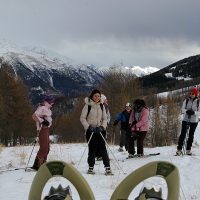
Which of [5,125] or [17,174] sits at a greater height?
[5,125]

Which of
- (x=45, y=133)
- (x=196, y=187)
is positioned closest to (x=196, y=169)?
(x=196, y=187)

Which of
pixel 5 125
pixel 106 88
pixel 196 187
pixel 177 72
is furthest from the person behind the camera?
pixel 177 72

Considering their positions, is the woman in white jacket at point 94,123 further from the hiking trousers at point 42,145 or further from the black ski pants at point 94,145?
the hiking trousers at point 42,145

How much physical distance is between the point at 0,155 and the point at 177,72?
179288 mm

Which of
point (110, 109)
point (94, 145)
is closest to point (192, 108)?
point (94, 145)

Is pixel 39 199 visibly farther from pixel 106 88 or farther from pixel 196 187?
pixel 106 88

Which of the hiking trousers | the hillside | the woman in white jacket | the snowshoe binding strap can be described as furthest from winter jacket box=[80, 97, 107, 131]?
the hillside

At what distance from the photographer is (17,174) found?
914 centimetres

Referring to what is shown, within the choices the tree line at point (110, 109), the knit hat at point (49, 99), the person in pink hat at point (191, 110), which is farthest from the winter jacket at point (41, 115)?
the tree line at point (110, 109)

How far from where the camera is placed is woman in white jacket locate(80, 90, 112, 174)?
30.9 ft

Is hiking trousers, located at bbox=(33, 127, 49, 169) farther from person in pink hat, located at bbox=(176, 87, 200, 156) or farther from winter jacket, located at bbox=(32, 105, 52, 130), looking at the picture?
→ person in pink hat, located at bbox=(176, 87, 200, 156)

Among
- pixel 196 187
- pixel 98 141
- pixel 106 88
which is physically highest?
pixel 106 88

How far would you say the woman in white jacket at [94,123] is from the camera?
9.42 m

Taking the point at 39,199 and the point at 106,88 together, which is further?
the point at 106,88
